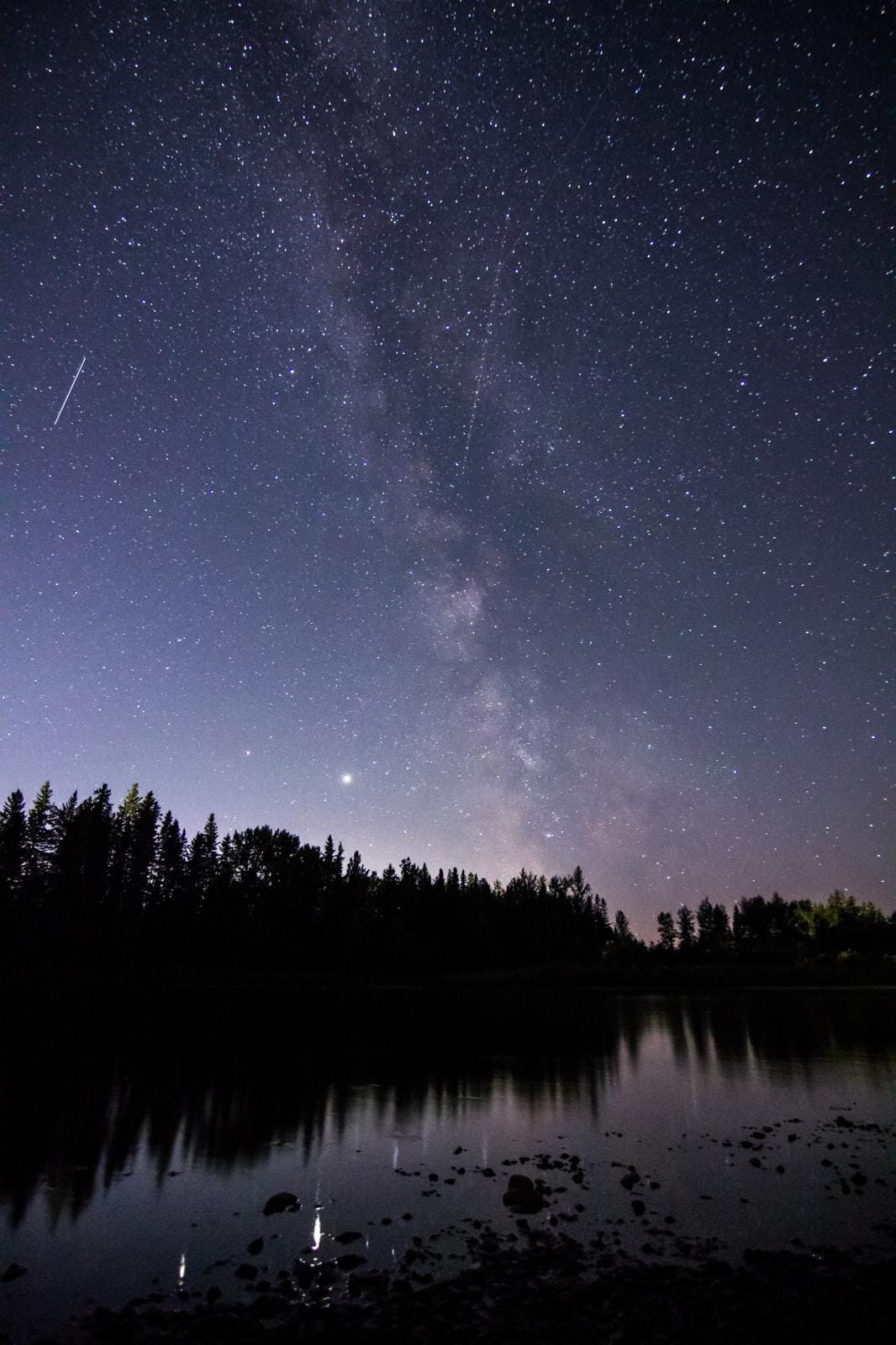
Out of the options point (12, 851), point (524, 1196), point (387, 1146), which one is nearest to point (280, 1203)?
point (524, 1196)

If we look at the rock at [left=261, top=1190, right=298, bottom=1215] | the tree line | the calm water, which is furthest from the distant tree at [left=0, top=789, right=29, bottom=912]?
the rock at [left=261, top=1190, right=298, bottom=1215]

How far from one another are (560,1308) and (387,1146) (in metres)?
10.9

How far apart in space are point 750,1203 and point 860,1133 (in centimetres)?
929

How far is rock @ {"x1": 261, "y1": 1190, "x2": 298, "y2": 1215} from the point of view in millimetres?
13219

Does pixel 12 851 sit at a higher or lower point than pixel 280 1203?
higher

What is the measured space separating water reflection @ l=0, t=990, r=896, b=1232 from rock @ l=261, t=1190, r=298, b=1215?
1.60 metres

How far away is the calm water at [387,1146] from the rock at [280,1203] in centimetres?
28

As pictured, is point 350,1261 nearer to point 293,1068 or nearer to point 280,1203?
point 280,1203

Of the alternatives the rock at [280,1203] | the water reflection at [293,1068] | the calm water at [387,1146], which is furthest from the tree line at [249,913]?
the rock at [280,1203]

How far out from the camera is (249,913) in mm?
110875

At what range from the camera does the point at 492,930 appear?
455ft

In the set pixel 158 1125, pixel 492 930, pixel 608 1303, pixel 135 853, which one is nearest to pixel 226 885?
pixel 135 853

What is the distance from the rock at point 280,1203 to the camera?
13219mm

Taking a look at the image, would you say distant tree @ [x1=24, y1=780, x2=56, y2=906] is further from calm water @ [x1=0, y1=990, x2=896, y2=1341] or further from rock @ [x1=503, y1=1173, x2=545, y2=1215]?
rock @ [x1=503, y1=1173, x2=545, y2=1215]
